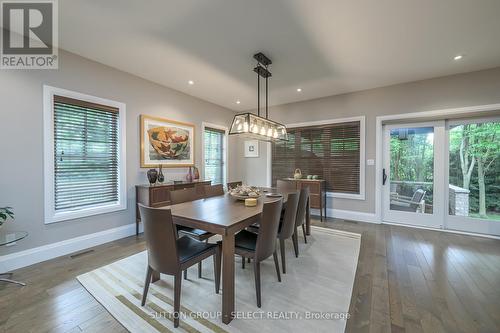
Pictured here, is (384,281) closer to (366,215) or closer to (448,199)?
(366,215)

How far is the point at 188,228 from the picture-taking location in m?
2.59

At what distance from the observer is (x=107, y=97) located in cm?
321

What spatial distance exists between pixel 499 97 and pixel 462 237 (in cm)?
231

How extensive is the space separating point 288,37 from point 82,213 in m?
3.65

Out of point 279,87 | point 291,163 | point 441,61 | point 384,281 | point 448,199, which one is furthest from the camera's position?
point 291,163

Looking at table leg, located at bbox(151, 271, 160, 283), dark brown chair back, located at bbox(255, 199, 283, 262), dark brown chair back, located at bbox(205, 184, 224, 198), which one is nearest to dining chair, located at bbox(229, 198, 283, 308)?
dark brown chair back, located at bbox(255, 199, 283, 262)

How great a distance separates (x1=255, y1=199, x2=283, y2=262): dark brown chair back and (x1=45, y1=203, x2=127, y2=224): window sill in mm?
2679

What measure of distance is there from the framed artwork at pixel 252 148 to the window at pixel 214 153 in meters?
0.70

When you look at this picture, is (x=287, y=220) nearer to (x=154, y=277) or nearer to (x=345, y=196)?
(x=154, y=277)

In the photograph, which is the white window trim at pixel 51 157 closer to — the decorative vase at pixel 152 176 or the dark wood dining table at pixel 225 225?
the decorative vase at pixel 152 176

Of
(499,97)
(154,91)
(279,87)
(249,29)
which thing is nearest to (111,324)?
(249,29)

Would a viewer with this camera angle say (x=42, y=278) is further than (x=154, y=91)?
No

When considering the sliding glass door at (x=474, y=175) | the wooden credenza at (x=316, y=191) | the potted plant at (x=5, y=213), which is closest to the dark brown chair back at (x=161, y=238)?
the potted plant at (x=5, y=213)

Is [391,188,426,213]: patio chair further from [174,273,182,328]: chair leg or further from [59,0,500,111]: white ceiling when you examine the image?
[174,273,182,328]: chair leg
